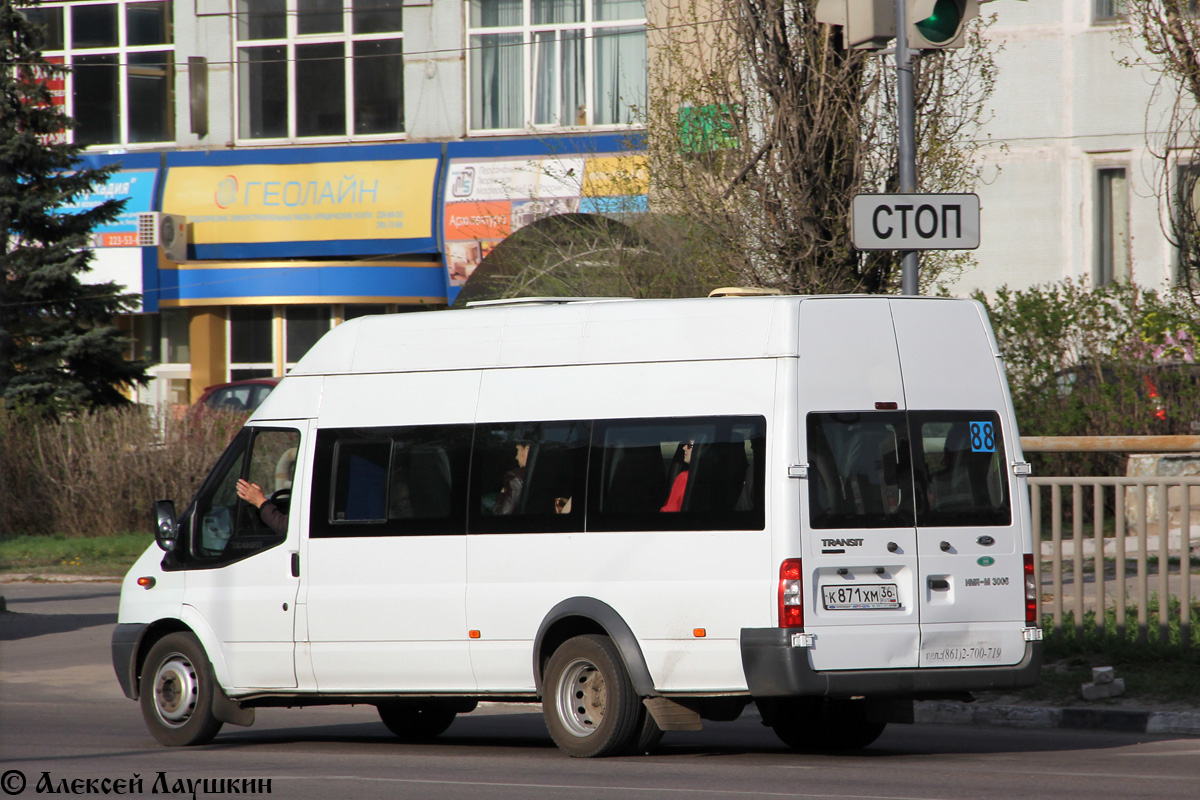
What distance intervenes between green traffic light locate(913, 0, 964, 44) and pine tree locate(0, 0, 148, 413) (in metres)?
20.4

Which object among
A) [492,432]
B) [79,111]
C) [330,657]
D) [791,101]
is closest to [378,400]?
[492,432]

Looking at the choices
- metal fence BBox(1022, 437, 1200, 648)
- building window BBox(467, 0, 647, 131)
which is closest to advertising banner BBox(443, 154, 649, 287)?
building window BBox(467, 0, 647, 131)

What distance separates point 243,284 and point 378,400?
2685cm

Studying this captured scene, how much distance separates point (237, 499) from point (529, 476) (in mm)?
2002

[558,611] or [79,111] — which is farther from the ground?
[79,111]

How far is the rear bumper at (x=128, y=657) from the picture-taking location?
397 inches

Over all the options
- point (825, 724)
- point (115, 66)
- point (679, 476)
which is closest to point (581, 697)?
point (679, 476)

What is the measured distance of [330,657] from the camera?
9.46 m

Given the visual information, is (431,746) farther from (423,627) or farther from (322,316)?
(322,316)

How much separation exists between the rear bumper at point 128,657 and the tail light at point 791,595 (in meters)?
4.13

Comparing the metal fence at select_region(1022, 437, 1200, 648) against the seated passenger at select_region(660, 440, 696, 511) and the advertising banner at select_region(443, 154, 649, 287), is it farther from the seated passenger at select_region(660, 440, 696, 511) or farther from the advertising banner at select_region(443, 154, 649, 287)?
the advertising banner at select_region(443, 154, 649, 287)

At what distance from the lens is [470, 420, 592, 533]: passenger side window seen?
8.88 meters

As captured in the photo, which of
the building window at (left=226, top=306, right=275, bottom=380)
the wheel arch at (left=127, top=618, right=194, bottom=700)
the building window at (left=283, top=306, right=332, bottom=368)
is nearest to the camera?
the wheel arch at (left=127, top=618, right=194, bottom=700)

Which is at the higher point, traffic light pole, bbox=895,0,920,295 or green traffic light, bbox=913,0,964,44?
green traffic light, bbox=913,0,964,44
